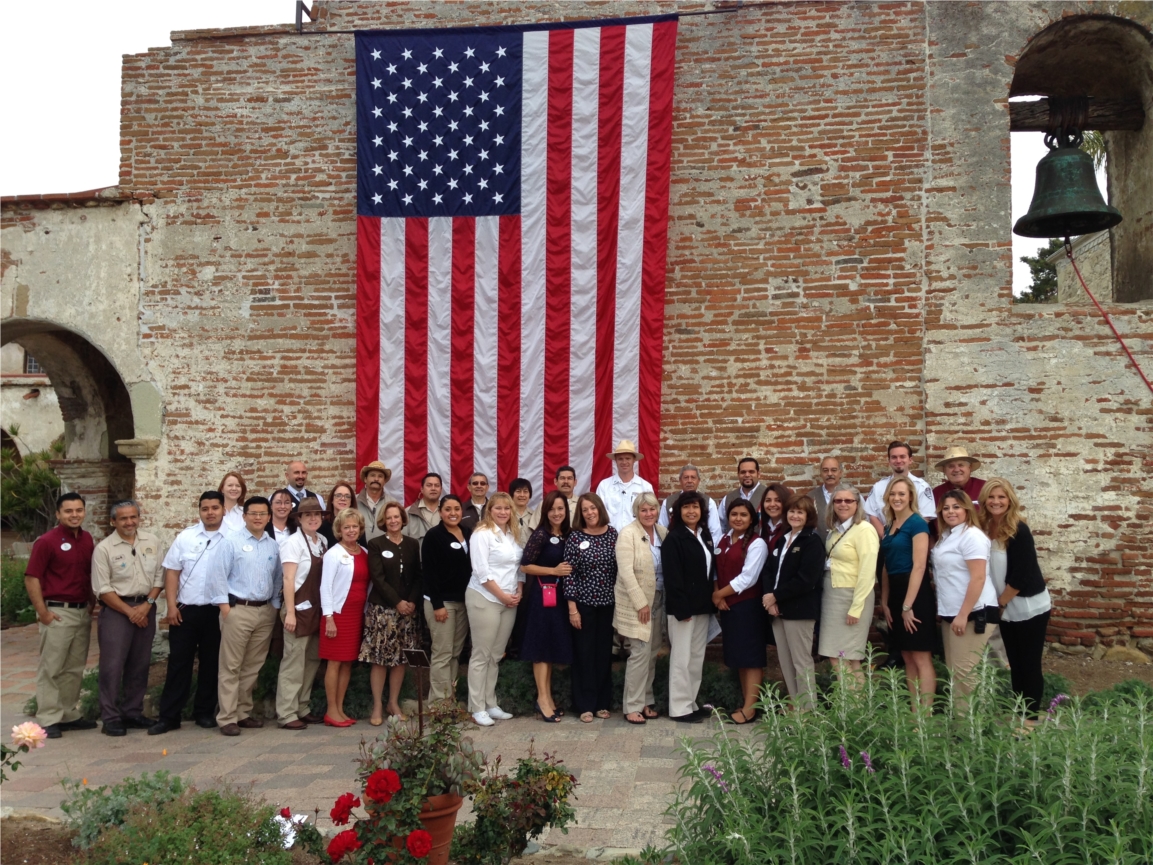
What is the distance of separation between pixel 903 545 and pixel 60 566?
667 cm

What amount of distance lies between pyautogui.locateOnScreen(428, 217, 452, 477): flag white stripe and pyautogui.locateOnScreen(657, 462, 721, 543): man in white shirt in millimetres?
2250

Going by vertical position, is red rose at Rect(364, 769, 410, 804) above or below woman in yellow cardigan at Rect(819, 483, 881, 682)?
below

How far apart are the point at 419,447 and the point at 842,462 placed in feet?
13.6

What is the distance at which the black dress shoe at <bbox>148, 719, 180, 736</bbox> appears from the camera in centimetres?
695

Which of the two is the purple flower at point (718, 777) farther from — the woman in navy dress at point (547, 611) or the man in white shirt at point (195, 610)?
the man in white shirt at point (195, 610)

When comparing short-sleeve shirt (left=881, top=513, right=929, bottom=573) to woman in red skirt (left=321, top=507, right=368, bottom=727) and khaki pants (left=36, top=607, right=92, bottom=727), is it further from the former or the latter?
khaki pants (left=36, top=607, right=92, bottom=727)

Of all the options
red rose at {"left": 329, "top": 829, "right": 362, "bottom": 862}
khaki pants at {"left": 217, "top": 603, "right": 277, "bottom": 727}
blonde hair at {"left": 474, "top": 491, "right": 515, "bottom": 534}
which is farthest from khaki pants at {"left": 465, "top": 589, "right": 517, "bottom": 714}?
red rose at {"left": 329, "top": 829, "right": 362, "bottom": 862}

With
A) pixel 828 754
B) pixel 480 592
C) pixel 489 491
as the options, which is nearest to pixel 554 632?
pixel 480 592

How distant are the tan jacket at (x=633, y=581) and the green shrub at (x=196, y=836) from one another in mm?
3317

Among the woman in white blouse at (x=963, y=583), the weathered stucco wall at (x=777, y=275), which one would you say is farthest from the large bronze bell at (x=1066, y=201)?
the woman in white blouse at (x=963, y=583)

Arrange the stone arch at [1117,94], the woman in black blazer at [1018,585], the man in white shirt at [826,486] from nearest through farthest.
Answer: the woman in black blazer at [1018,585], the man in white shirt at [826,486], the stone arch at [1117,94]

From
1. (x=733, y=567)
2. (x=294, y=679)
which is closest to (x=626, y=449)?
(x=733, y=567)

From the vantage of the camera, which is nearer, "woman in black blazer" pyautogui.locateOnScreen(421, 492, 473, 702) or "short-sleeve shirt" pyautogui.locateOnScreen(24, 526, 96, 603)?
"short-sleeve shirt" pyautogui.locateOnScreen(24, 526, 96, 603)

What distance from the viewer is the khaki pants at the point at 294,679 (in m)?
7.11
